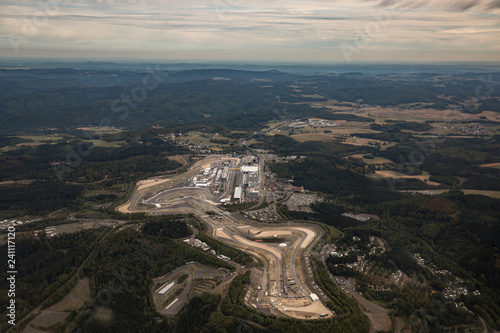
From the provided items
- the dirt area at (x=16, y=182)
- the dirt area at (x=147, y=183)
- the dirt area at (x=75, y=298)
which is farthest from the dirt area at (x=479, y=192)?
the dirt area at (x=16, y=182)

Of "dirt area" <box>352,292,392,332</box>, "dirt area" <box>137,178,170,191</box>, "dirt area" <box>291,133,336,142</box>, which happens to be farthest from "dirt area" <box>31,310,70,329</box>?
"dirt area" <box>291,133,336,142</box>

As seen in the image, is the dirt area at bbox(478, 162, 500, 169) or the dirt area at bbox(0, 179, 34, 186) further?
the dirt area at bbox(478, 162, 500, 169)

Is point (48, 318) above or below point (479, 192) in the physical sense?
above

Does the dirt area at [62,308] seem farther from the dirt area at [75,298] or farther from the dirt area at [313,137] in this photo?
the dirt area at [313,137]

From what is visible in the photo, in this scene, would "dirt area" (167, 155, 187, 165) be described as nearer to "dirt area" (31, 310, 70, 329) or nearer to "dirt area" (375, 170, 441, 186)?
"dirt area" (375, 170, 441, 186)

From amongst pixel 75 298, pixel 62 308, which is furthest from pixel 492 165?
pixel 62 308

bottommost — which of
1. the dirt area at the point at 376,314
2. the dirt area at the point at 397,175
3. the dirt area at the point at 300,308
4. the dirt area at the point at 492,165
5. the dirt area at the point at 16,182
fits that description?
the dirt area at the point at 397,175

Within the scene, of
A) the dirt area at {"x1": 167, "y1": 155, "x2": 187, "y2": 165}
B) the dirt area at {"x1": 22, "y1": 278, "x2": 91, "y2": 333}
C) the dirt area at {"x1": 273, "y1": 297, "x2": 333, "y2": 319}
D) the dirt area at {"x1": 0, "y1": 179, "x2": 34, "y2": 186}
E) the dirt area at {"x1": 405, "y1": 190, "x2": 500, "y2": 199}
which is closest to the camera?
the dirt area at {"x1": 22, "y1": 278, "x2": 91, "y2": 333}

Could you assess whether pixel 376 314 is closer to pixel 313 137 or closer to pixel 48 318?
pixel 48 318

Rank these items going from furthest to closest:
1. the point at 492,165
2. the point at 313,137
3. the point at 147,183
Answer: the point at 313,137, the point at 492,165, the point at 147,183

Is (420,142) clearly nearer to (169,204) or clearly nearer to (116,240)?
(169,204)

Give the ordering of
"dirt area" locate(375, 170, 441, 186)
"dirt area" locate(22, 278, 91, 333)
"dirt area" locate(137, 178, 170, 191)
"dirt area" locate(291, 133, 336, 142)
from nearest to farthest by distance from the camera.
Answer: "dirt area" locate(22, 278, 91, 333) < "dirt area" locate(137, 178, 170, 191) < "dirt area" locate(375, 170, 441, 186) < "dirt area" locate(291, 133, 336, 142)
